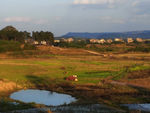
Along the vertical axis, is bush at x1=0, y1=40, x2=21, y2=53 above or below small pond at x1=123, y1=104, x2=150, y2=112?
above

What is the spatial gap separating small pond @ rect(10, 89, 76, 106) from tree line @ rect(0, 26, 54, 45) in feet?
228

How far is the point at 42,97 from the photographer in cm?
2083

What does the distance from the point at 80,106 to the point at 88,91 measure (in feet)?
17.9

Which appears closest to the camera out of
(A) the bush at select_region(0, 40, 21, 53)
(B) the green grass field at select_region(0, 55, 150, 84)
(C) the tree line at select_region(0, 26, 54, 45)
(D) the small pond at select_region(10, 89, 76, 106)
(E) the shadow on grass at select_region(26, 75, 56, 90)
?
(D) the small pond at select_region(10, 89, 76, 106)

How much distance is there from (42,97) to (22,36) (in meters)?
73.1

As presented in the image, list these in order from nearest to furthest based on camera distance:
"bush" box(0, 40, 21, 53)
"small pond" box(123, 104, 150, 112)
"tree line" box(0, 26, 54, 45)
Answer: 1. "small pond" box(123, 104, 150, 112)
2. "bush" box(0, 40, 21, 53)
3. "tree line" box(0, 26, 54, 45)

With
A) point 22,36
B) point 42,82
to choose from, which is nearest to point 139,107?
point 42,82

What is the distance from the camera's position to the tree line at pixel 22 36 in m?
89.0

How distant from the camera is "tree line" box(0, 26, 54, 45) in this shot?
89.0 meters

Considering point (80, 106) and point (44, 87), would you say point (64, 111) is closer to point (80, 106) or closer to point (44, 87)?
Answer: point (80, 106)

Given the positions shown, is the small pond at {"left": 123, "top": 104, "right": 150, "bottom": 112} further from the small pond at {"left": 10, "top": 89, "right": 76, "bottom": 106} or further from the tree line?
the tree line

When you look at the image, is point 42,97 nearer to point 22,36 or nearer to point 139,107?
point 139,107

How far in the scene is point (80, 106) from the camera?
54.4 feet

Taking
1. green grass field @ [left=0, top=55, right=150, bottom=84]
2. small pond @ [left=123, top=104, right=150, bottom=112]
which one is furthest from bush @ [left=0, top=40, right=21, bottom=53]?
small pond @ [left=123, top=104, right=150, bottom=112]
